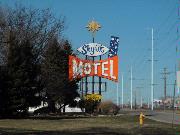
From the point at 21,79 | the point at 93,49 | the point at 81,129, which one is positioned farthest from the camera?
the point at 93,49

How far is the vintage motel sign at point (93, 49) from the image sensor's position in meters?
70.8

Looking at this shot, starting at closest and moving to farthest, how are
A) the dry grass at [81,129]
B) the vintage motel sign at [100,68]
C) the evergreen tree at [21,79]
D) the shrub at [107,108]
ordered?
the dry grass at [81,129]
the evergreen tree at [21,79]
the shrub at [107,108]
the vintage motel sign at [100,68]

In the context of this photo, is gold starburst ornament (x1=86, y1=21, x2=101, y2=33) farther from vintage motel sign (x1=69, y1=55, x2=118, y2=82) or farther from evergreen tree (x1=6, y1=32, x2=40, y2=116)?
evergreen tree (x1=6, y1=32, x2=40, y2=116)

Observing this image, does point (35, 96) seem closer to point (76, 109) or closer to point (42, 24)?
point (42, 24)

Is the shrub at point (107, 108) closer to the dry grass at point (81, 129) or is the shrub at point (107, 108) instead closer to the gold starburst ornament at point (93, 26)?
the gold starburst ornament at point (93, 26)

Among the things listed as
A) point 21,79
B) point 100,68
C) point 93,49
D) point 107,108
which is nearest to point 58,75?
point 100,68

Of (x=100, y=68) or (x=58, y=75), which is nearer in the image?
(x=58, y=75)

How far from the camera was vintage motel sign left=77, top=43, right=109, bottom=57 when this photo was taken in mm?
70750

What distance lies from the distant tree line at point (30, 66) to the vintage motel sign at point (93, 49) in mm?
2494

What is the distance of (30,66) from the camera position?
157 ft

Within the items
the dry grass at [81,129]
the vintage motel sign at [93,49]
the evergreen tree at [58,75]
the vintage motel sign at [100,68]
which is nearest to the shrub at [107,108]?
the vintage motel sign at [100,68]

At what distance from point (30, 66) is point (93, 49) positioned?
2400cm

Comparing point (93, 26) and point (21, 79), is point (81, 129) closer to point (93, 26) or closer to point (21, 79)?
point (21, 79)

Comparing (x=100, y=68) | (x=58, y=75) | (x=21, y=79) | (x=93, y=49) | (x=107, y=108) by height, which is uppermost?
(x=93, y=49)
